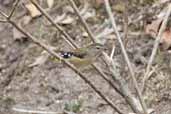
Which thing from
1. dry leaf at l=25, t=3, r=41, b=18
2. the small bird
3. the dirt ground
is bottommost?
the small bird

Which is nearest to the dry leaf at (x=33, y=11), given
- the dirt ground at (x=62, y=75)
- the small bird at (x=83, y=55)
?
the dirt ground at (x=62, y=75)

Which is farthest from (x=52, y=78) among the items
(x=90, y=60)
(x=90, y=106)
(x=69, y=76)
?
(x=90, y=60)

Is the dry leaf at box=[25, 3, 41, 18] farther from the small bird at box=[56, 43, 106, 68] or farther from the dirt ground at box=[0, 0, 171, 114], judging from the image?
the small bird at box=[56, 43, 106, 68]

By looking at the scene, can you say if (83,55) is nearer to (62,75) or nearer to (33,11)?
(62,75)

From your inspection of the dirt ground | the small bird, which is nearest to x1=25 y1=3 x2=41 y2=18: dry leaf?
the dirt ground

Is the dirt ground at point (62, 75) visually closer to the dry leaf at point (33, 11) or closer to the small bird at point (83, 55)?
the dry leaf at point (33, 11)

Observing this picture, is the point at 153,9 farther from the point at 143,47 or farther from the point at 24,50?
the point at 24,50

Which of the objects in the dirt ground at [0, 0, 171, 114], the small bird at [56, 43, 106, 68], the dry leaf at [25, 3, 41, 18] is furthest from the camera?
the dry leaf at [25, 3, 41, 18]

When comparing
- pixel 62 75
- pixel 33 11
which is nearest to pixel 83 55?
pixel 62 75
